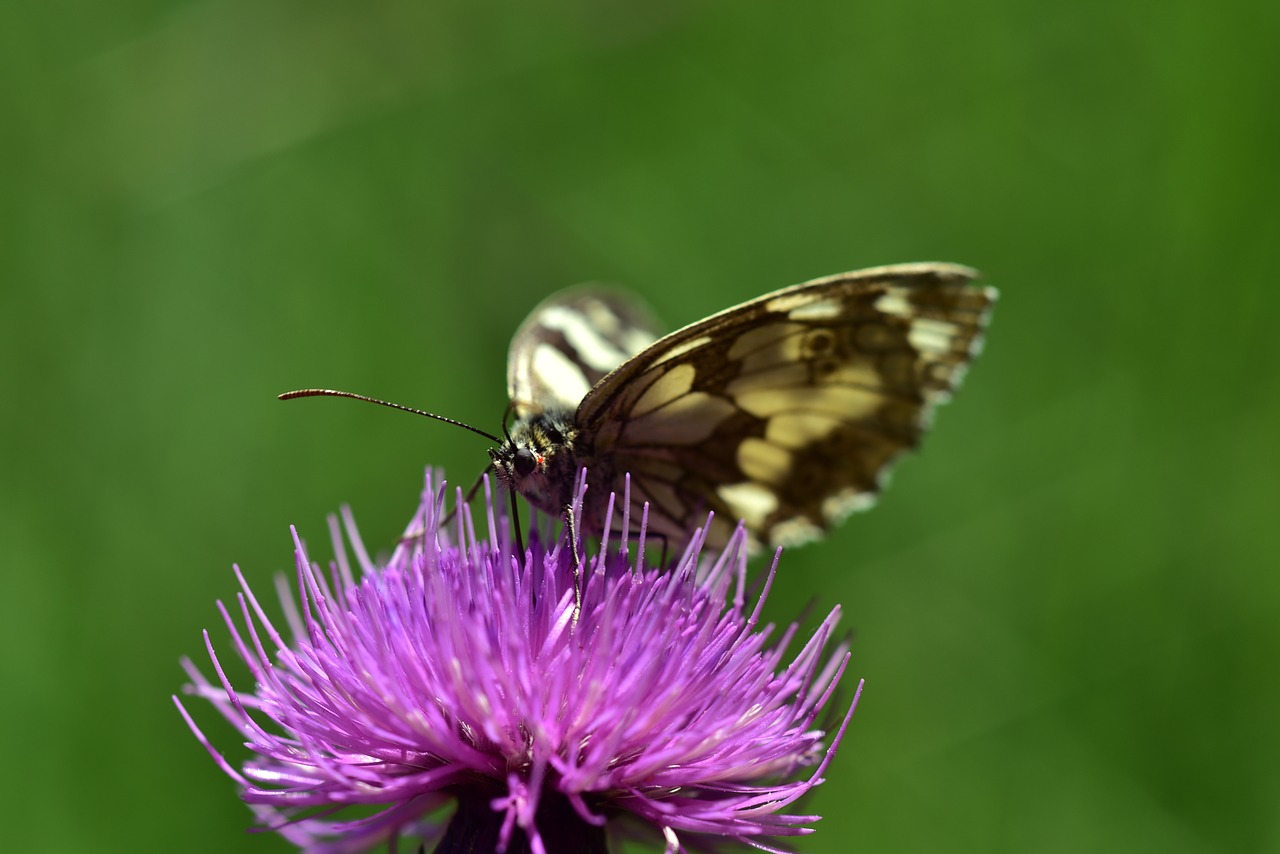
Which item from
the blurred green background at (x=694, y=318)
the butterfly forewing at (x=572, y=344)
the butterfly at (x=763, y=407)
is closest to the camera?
the butterfly at (x=763, y=407)

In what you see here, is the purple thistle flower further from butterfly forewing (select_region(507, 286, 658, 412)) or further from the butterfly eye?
butterfly forewing (select_region(507, 286, 658, 412))

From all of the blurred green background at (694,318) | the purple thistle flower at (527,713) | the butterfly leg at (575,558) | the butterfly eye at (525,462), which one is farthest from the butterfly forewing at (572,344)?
the blurred green background at (694,318)

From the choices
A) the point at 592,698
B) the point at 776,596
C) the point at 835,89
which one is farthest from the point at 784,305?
the point at 835,89

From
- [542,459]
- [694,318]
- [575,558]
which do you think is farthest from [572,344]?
[694,318]

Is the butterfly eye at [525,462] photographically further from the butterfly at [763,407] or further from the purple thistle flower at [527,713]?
the purple thistle flower at [527,713]

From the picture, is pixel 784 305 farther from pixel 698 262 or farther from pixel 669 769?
pixel 698 262

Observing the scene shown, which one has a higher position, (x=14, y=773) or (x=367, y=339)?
(x=367, y=339)

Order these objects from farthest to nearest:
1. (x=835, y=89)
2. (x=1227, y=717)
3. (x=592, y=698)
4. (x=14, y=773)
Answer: (x=835, y=89) → (x=1227, y=717) → (x=14, y=773) → (x=592, y=698)
